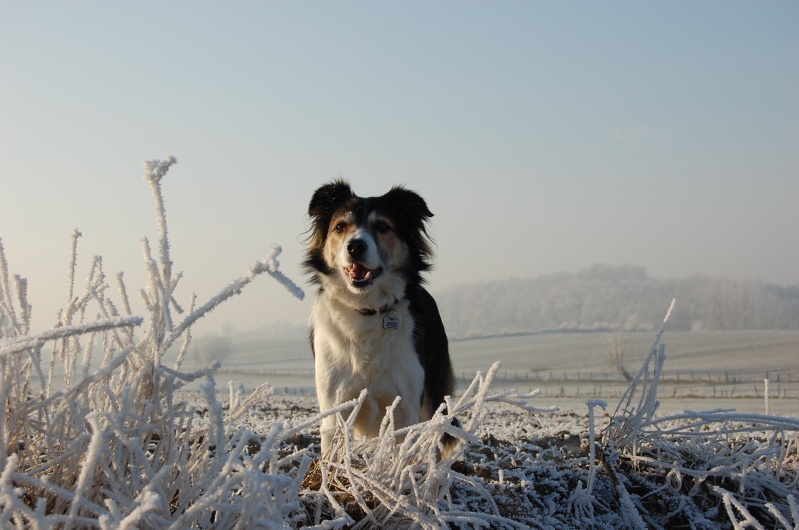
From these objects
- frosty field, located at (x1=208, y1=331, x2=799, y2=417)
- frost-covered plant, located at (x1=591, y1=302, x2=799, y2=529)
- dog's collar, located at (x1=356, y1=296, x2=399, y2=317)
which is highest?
dog's collar, located at (x1=356, y1=296, x2=399, y2=317)

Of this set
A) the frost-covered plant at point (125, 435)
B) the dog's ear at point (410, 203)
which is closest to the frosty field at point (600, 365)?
the dog's ear at point (410, 203)

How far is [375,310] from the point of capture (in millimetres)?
5484

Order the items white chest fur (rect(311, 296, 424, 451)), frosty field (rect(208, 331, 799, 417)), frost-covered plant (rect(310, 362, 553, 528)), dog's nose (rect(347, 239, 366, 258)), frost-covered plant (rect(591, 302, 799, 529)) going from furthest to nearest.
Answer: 1. frosty field (rect(208, 331, 799, 417))
2. dog's nose (rect(347, 239, 366, 258))
3. white chest fur (rect(311, 296, 424, 451))
4. frost-covered plant (rect(591, 302, 799, 529))
5. frost-covered plant (rect(310, 362, 553, 528))

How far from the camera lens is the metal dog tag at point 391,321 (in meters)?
5.36

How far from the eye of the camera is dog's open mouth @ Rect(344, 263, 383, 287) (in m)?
5.52

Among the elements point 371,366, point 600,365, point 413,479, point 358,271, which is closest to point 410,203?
point 358,271

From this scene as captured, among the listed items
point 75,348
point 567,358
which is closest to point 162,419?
point 75,348

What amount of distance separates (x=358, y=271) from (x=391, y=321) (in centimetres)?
48

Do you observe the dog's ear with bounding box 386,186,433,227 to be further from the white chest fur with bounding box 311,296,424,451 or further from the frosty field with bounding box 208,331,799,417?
the frosty field with bounding box 208,331,799,417

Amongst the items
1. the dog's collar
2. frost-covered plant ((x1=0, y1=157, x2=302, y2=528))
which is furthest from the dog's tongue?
frost-covered plant ((x1=0, y1=157, x2=302, y2=528))

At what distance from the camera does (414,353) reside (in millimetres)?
5273

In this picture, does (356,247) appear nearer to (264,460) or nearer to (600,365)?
(264,460)

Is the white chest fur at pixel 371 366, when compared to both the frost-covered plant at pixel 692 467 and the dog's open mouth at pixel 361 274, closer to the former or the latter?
the dog's open mouth at pixel 361 274

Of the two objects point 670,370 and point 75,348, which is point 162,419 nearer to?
point 75,348
